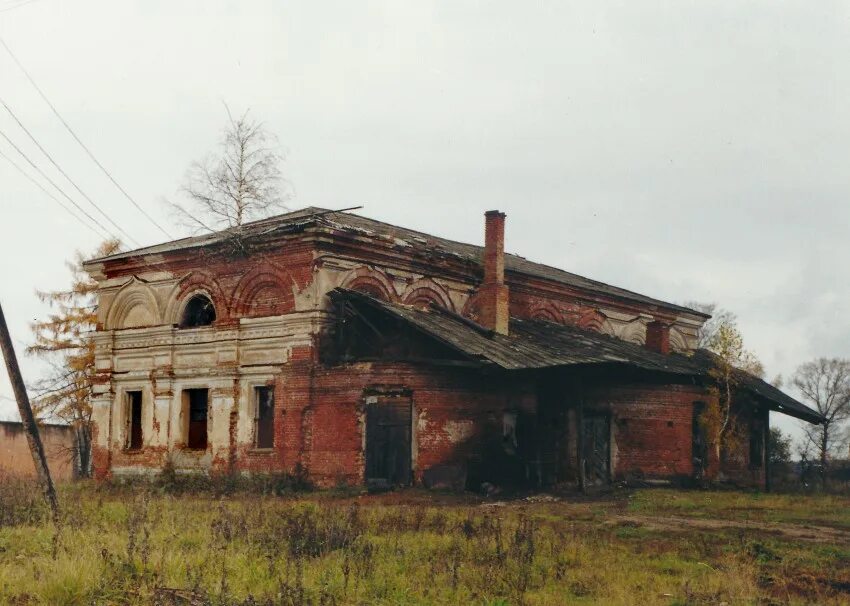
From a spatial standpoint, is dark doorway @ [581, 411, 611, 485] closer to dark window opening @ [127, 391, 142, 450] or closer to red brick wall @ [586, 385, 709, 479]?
red brick wall @ [586, 385, 709, 479]

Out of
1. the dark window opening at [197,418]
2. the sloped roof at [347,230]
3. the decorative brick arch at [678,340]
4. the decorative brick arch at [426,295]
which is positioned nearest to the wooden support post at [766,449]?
the decorative brick arch at [678,340]

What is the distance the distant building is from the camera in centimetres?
3703

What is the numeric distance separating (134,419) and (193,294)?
14.2 feet

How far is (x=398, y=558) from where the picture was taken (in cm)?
1148

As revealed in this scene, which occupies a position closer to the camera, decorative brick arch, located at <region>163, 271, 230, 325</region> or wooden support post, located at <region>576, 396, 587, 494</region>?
wooden support post, located at <region>576, 396, 587, 494</region>

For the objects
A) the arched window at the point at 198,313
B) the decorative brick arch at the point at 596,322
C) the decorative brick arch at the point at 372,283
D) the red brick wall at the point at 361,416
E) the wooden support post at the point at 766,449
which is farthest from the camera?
the decorative brick arch at the point at 596,322

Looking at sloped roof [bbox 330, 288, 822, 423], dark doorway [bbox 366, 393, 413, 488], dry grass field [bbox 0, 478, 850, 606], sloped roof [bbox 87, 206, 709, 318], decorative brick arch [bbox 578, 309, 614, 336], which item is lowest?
dry grass field [bbox 0, 478, 850, 606]

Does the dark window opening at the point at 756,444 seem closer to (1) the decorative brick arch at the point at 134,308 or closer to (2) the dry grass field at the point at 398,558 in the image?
(2) the dry grass field at the point at 398,558

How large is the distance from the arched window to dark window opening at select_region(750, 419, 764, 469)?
705 inches

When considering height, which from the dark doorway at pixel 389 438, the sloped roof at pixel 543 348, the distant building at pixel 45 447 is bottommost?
the distant building at pixel 45 447

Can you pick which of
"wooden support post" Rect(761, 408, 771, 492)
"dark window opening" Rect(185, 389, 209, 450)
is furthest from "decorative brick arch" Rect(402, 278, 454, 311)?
"wooden support post" Rect(761, 408, 771, 492)

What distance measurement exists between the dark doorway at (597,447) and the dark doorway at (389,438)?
5.78 meters

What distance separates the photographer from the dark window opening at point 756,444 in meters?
31.8

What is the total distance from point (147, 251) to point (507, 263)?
38.5ft
